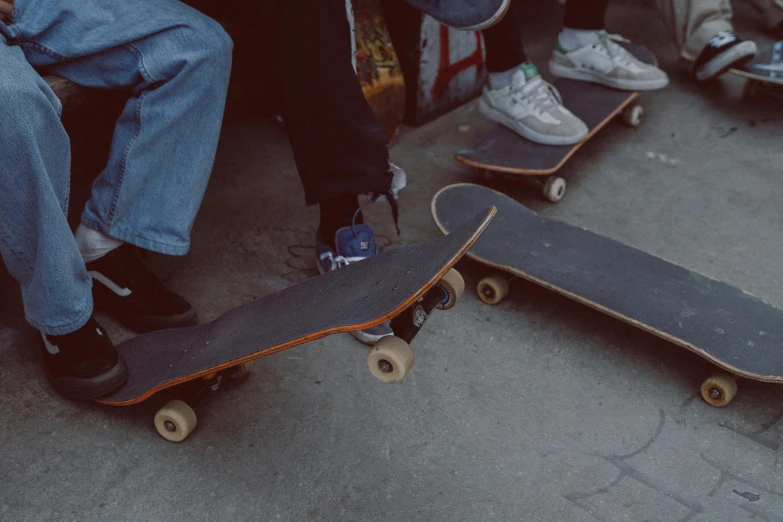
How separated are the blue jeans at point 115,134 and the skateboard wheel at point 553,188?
1194mm

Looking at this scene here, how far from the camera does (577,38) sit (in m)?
2.96

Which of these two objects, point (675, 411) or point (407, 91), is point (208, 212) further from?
point (675, 411)

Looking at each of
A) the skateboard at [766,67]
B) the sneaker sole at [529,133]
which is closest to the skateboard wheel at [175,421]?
the sneaker sole at [529,133]

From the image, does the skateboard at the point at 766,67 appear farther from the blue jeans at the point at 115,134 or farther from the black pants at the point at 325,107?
the blue jeans at the point at 115,134

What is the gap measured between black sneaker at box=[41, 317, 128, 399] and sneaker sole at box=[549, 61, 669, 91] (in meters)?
2.11

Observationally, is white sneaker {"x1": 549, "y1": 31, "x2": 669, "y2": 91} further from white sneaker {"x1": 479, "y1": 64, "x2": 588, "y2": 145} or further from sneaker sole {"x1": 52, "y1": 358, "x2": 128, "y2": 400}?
sneaker sole {"x1": 52, "y1": 358, "x2": 128, "y2": 400}

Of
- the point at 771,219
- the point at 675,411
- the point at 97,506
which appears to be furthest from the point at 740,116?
the point at 97,506

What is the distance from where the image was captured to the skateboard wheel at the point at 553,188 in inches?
100

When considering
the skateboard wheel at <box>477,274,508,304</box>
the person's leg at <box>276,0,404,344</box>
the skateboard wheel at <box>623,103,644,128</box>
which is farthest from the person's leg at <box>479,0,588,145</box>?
the person's leg at <box>276,0,404,344</box>

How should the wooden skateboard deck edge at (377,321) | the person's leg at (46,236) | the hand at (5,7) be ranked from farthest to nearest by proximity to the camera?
the hand at (5,7) → the person's leg at (46,236) → the wooden skateboard deck edge at (377,321)

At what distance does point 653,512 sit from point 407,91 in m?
1.94

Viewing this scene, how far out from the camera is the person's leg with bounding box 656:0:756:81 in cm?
312

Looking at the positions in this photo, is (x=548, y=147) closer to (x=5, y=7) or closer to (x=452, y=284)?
(x=452, y=284)

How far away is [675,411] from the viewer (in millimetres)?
1803
